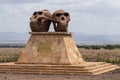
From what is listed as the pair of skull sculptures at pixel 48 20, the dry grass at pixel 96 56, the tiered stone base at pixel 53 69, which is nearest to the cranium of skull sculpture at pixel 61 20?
the pair of skull sculptures at pixel 48 20

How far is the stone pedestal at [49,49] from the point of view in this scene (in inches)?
928

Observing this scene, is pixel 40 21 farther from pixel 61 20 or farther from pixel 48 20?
pixel 61 20

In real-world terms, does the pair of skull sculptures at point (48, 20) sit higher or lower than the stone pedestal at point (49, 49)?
higher

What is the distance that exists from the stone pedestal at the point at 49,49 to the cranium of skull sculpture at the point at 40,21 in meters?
0.48

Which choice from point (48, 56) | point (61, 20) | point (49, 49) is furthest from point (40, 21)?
point (48, 56)

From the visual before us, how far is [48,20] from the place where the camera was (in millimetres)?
24797

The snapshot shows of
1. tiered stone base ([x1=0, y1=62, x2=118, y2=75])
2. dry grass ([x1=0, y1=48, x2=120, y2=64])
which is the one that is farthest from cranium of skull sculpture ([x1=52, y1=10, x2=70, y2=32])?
dry grass ([x1=0, y1=48, x2=120, y2=64])

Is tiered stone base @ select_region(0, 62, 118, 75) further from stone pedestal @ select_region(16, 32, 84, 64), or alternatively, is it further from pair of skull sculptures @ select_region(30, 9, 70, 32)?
pair of skull sculptures @ select_region(30, 9, 70, 32)

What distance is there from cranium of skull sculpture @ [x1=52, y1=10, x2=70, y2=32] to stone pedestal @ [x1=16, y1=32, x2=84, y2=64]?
0.39 meters

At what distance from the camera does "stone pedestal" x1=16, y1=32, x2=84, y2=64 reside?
23.6 m

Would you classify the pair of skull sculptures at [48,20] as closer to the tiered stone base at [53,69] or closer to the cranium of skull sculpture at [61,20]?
the cranium of skull sculpture at [61,20]

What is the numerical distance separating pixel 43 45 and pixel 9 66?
81.0 inches

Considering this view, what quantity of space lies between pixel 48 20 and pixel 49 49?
1.81 meters

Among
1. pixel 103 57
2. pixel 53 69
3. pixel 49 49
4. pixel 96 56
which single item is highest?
pixel 49 49
